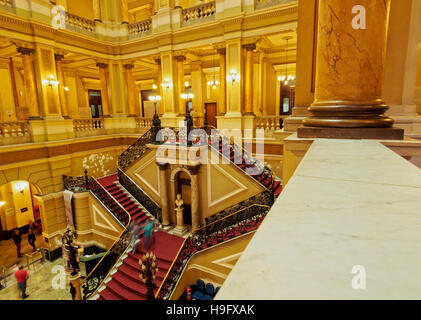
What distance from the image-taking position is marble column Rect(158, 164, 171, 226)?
10766 millimetres

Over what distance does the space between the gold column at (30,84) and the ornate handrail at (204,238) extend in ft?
27.0

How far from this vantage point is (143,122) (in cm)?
1402

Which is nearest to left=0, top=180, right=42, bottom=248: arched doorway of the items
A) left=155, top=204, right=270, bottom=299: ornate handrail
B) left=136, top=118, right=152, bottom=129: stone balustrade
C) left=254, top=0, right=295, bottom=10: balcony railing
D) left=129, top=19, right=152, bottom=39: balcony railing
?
left=136, top=118, right=152, bottom=129: stone balustrade

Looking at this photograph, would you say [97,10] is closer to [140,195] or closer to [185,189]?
[140,195]

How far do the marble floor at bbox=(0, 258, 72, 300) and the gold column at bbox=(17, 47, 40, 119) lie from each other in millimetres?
6450

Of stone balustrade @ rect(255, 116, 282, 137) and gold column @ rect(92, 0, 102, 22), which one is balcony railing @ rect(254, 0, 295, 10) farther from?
gold column @ rect(92, 0, 102, 22)

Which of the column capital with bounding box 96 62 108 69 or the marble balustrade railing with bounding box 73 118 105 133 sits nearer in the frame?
the marble balustrade railing with bounding box 73 118 105 133

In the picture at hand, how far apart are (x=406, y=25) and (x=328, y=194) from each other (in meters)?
3.92

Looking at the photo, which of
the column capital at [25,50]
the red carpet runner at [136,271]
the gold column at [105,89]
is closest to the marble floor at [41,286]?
the red carpet runner at [136,271]

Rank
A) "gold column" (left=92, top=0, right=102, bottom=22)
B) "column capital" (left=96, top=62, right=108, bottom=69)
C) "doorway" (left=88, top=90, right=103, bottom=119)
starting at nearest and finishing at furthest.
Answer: "gold column" (left=92, top=0, right=102, bottom=22) < "column capital" (left=96, top=62, right=108, bottom=69) < "doorway" (left=88, top=90, right=103, bottom=119)

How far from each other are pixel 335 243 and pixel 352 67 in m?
2.55

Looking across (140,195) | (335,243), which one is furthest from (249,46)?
(335,243)

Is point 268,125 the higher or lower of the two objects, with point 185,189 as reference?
higher
